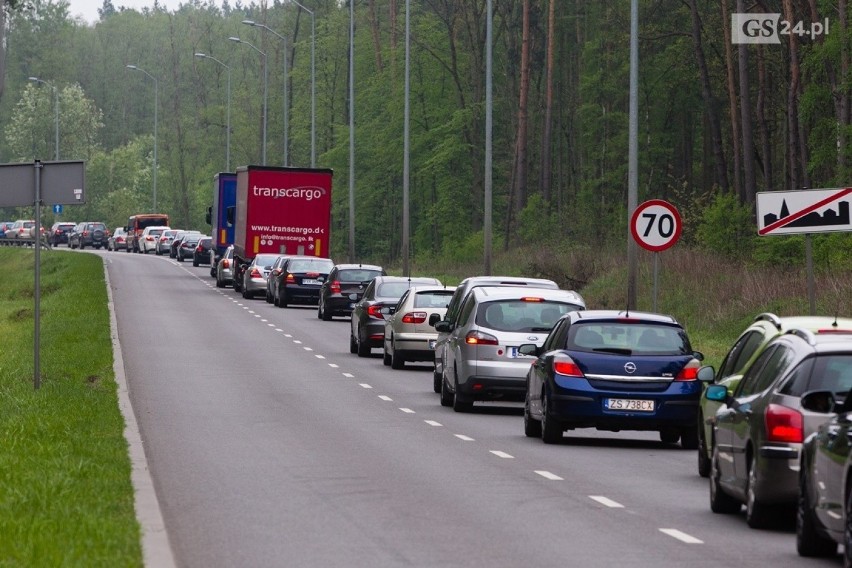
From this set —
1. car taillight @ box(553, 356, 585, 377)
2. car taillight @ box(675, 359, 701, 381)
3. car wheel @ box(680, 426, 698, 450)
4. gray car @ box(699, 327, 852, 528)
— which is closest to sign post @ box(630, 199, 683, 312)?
car wheel @ box(680, 426, 698, 450)

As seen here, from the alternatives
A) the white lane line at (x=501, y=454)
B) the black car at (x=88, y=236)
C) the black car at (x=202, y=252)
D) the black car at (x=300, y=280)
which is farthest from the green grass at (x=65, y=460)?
the black car at (x=88, y=236)

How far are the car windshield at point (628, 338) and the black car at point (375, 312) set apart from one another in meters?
14.6

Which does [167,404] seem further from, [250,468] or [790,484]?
[790,484]

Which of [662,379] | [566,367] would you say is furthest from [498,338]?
[662,379]

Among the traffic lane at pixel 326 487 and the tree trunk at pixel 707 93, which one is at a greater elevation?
the tree trunk at pixel 707 93

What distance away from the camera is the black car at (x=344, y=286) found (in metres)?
47.4

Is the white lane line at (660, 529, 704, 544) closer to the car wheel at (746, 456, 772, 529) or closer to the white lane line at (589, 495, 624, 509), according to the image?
the car wheel at (746, 456, 772, 529)

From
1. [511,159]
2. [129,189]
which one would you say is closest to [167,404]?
[511,159]

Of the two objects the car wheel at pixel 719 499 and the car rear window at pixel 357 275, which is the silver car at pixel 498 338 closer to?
the car wheel at pixel 719 499

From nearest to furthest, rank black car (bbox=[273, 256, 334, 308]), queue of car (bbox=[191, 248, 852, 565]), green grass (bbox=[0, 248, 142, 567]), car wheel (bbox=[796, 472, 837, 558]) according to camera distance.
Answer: green grass (bbox=[0, 248, 142, 567])
car wheel (bbox=[796, 472, 837, 558])
queue of car (bbox=[191, 248, 852, 565])
black car (bbox=[273, 256, 334, 308])

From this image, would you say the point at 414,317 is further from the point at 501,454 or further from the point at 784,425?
the point at 784,425

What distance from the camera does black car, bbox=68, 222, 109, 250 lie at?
12662 centimetres

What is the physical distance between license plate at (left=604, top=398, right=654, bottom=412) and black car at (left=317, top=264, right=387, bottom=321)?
2758 centimetres

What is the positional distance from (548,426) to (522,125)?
53.5 metres
